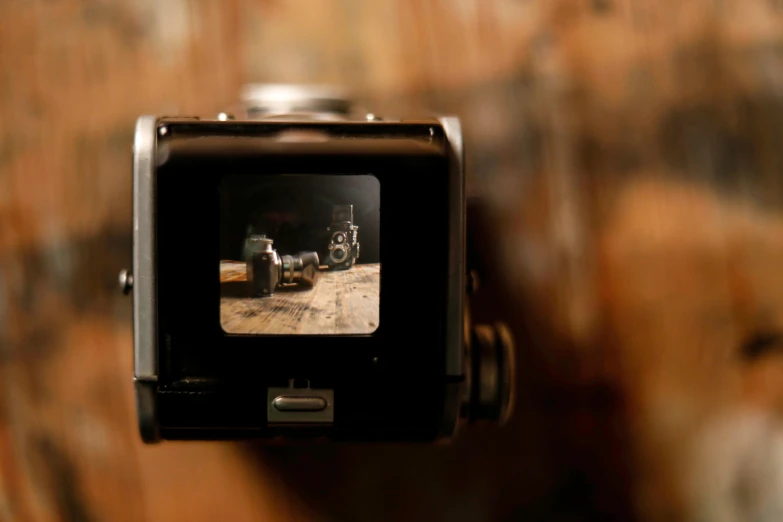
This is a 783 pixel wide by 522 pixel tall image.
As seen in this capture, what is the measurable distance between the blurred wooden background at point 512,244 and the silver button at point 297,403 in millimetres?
239

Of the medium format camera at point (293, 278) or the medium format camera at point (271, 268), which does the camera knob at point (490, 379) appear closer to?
the medium format camera at point (293, 278)

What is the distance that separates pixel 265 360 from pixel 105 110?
39 centimetres

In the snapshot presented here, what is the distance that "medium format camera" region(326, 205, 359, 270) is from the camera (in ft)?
1.83

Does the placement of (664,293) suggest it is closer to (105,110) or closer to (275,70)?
(275,70)

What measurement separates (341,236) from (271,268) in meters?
0.06

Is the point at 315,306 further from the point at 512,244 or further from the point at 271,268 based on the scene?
the point at 512,244

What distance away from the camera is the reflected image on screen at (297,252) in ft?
1.82

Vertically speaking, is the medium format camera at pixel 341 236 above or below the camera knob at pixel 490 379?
above

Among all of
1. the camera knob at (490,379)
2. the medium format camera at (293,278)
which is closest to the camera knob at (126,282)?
the medium format camera at (293,278)

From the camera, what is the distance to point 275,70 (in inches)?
30.4

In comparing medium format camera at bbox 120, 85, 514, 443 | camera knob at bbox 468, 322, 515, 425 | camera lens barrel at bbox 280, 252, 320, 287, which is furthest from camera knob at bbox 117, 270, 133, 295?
camera knob at bbox 468, 322, 515, 425

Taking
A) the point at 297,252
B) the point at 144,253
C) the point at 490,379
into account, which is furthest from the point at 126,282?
the point at 490,379

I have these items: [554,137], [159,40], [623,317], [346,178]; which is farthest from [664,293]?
[159,40]

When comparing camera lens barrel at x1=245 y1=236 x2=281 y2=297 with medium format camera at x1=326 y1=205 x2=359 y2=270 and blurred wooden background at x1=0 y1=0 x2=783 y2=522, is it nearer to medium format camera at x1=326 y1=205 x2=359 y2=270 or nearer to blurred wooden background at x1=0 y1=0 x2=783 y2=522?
medium format camera at x1=326 y1=205 x2=359 y2=270
